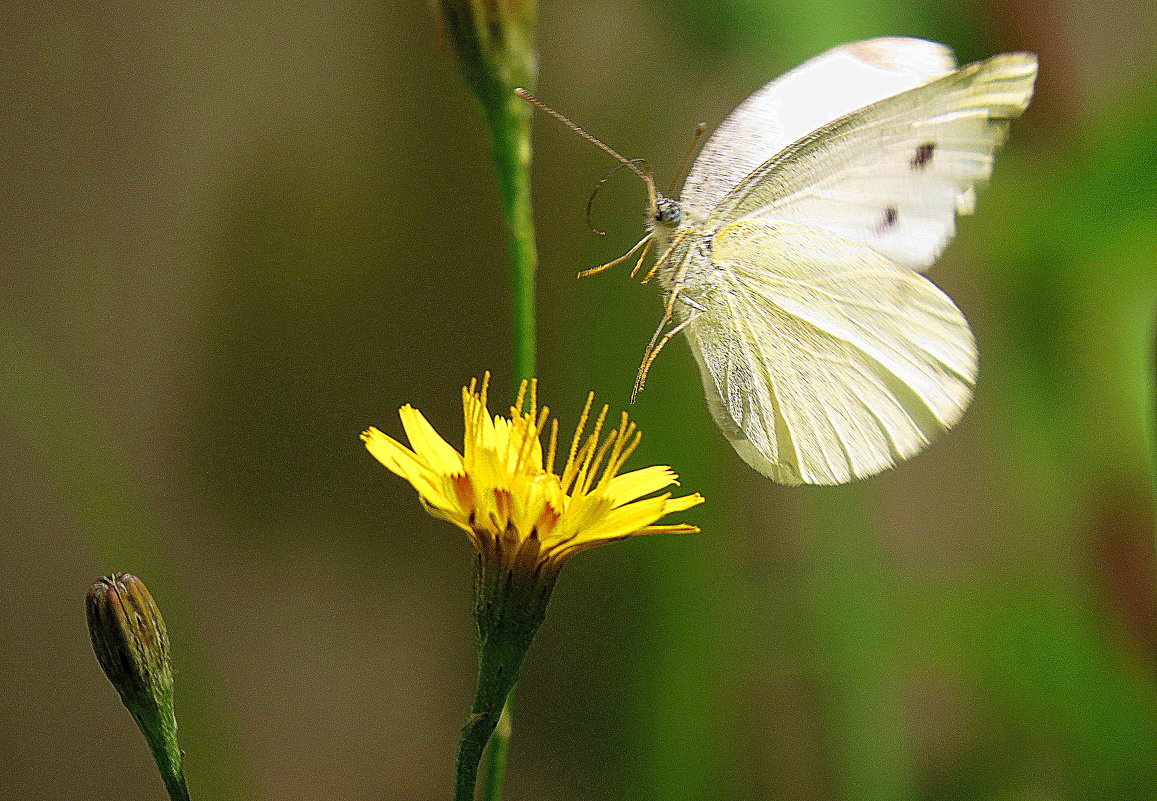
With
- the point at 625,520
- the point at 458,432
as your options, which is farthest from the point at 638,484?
the point at 458,432

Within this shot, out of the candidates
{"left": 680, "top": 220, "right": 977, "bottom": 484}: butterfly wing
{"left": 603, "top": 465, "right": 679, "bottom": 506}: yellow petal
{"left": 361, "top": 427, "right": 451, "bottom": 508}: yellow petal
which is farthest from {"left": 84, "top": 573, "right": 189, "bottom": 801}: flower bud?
{"left": 680, "top": 220, "right": 977, "bottom": 484}: butterfly wing

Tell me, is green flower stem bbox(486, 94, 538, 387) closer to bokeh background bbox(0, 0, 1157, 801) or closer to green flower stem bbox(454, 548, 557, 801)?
green flower stem bbox(454, 548, 557, 801)

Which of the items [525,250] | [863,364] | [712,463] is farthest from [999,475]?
[525,250]

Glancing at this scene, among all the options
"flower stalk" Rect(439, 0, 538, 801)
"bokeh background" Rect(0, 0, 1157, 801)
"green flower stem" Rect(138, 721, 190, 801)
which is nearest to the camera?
"green flower stem" Rect(138, 721, 190, 801)

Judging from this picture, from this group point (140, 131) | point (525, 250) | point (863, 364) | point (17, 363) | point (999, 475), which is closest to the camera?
point (525, 250)

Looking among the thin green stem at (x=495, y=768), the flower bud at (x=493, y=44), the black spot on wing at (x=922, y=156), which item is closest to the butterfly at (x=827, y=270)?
the black spot on wing at (x=922, y=156)

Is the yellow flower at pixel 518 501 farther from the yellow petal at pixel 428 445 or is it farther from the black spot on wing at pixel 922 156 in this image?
the black spot on wing at pixel 922 156

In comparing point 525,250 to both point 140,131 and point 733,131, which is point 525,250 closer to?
point 733,131
